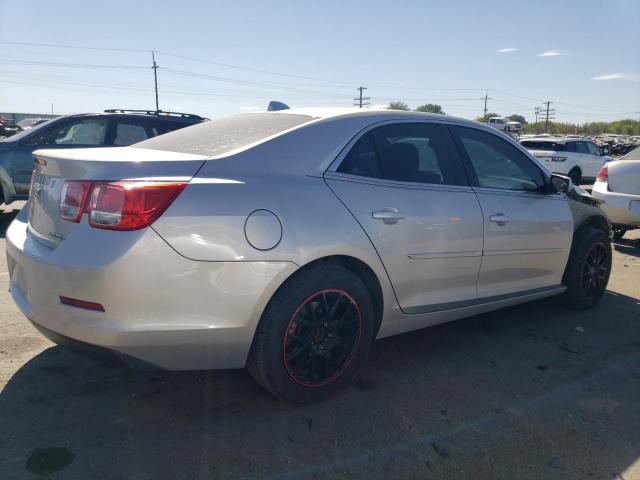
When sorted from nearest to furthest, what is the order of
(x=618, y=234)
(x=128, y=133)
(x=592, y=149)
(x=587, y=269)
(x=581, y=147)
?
(x=587, y=269), (x=128, y=133), (x=618, y=234), (x=581, y=147), (x=592, y=149)

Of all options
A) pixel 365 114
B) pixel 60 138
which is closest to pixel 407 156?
pixel 365 114

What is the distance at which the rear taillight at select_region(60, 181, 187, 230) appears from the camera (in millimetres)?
2316

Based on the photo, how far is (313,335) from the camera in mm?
2807

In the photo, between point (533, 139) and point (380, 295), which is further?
point (533, 139)

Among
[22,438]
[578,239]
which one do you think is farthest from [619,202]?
[22,438]

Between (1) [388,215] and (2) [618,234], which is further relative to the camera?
(2) [618,234]

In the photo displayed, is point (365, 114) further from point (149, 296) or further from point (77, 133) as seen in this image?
point (77, 133)

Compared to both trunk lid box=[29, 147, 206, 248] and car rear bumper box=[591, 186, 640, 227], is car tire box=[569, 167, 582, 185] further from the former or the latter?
trunk lid box=[29, 147, 206, 248]

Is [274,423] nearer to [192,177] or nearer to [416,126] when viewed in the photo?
[192,177]

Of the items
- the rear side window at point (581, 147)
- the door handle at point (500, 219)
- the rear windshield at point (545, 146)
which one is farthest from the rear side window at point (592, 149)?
the door handle at point (500, 219)

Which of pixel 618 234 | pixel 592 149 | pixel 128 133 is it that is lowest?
pixel 618 234

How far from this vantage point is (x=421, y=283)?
327cm

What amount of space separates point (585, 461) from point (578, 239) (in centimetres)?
246

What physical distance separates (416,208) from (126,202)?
167 centimetres
